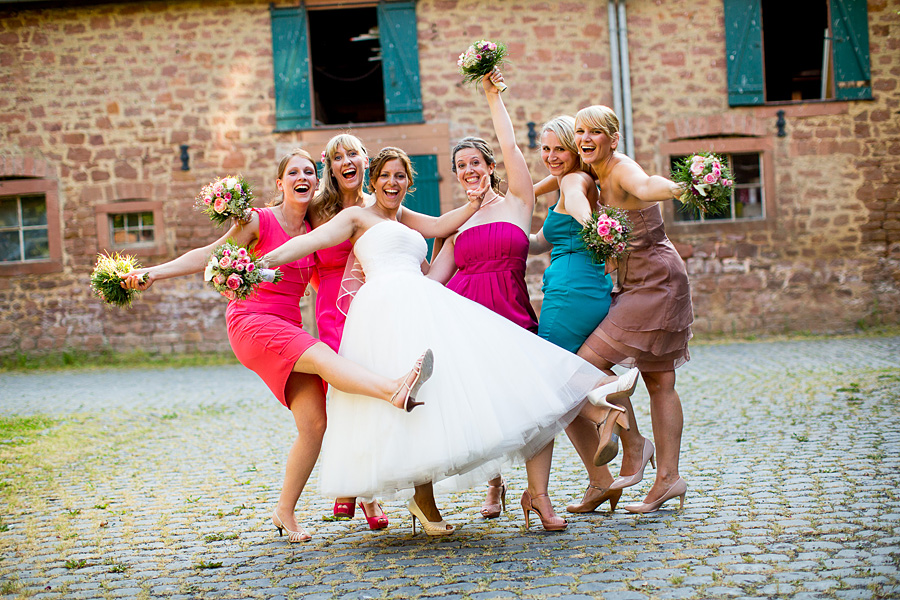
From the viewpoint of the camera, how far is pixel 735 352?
11.7 m

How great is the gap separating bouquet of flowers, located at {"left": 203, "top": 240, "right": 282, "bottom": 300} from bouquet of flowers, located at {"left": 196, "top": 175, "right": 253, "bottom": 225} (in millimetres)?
418

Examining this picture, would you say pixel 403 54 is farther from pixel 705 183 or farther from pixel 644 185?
pixel 705 183

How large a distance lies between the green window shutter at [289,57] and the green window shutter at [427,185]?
2162 millimetres

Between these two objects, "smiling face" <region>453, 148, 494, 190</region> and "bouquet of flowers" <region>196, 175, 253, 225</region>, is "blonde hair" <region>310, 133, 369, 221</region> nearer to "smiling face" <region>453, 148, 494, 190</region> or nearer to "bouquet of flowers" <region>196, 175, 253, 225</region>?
"bouquet of flowers" <region>196, 175, 253, 225</region>

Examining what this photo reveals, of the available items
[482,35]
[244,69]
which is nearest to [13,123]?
[244,69]

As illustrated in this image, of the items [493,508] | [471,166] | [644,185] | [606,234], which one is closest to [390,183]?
[471,166]

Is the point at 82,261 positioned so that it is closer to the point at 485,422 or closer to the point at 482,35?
the point at 482,35

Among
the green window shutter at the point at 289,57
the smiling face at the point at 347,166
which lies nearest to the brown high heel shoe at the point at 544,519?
the smiling face at the point at 347,166

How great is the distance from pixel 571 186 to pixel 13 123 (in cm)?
1240

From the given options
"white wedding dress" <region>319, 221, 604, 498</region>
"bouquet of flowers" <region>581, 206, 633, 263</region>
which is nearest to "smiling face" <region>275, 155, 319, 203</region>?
"white wedding dress" <region>319, 221, 604, 498</region>

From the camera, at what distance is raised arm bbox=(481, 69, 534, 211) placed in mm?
4410

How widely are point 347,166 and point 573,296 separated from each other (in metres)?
1.41

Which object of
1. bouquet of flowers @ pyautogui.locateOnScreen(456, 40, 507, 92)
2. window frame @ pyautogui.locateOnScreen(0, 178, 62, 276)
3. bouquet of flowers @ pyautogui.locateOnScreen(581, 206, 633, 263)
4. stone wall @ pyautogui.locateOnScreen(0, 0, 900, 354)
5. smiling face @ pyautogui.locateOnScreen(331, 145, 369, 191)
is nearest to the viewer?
bouquet of flowers @ pyautogui.locateOnScreen(581, 206, 633, 263)

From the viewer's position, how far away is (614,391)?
3.77m
